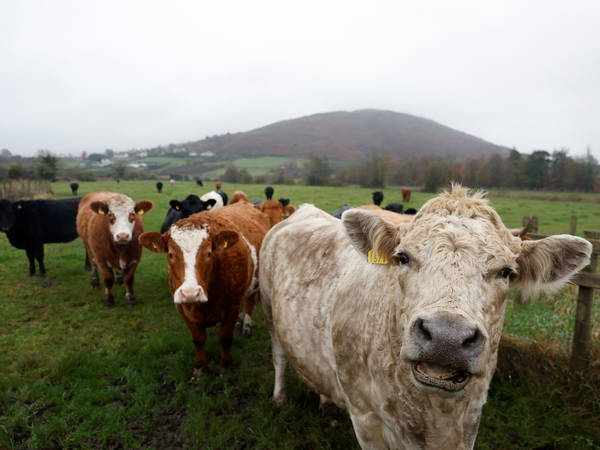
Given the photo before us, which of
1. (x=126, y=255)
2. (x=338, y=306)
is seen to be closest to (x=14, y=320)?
(x=126, y=255)

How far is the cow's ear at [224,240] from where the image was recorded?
402cm

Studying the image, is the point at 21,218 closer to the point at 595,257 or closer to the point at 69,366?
the point at 69,366

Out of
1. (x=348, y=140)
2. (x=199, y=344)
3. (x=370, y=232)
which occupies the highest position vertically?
(x=348, y=140)

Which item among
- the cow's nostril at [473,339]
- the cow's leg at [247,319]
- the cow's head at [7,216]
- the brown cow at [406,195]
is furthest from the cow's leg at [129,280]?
the brown cow at [406,195]

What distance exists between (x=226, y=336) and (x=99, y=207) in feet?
13.2

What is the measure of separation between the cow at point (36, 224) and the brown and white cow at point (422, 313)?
9.46 metres

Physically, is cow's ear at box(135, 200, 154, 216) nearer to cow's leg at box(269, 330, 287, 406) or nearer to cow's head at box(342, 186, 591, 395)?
cow's leg at box(269, 330, 287, 406)

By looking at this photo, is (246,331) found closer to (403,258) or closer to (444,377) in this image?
(403,258)

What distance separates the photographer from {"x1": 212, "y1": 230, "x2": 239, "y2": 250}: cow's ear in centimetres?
402

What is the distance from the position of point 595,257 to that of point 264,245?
3.95 meters

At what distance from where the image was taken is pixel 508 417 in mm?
3475

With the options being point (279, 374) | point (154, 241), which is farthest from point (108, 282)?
point (279, 374)

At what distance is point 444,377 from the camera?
146cm

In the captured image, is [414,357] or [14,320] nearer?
[414,357]
